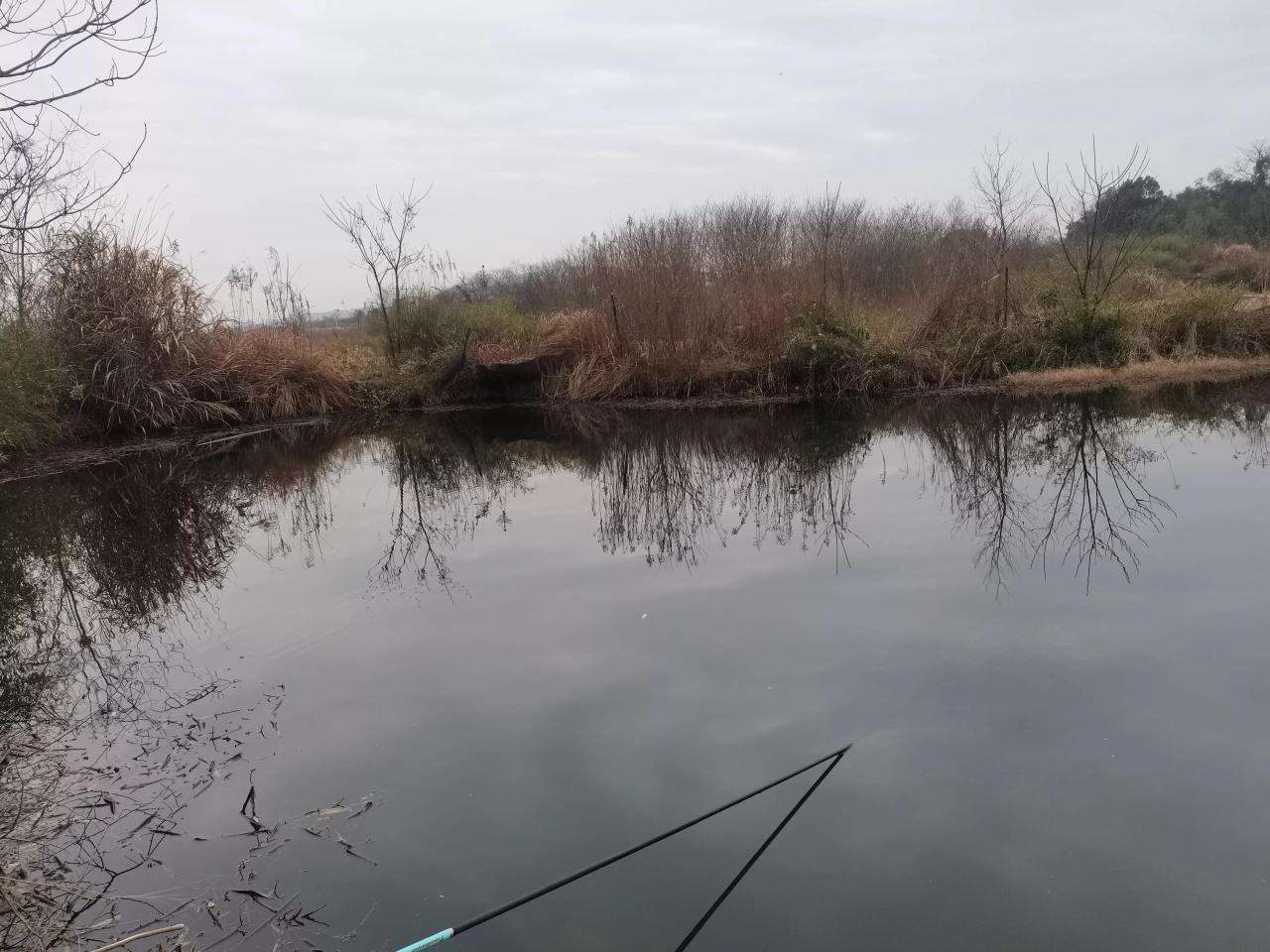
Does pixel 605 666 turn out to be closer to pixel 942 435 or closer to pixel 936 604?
pixel 936 604

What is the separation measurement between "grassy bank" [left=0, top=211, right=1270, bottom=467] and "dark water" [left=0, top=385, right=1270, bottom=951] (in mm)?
5882

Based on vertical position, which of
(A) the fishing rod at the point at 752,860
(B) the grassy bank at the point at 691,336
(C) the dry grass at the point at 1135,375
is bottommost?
(A) the fishing rod at the point at 752,860

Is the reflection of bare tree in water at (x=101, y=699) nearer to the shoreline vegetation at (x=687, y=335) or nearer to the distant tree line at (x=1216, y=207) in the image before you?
the shoreline vegetation at (x=687, y=335)

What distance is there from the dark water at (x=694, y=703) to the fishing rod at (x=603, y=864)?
0.26 ft

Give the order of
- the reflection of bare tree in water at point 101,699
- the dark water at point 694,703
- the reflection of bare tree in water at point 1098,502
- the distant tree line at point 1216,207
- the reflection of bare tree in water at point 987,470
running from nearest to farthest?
the dark water at point 694,703 < the reflection of bare tree in water at point 101,699 < the reflection of bare tree in water at point 1098,502 < the reflection of bare tree in water at point 987,470 < the distant tree line at point 1216,207

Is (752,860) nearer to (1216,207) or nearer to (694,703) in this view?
(694,703)

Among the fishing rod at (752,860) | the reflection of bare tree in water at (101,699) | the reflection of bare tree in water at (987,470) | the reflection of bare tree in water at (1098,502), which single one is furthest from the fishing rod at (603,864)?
the reflection of bare tree in water at (1098,502)

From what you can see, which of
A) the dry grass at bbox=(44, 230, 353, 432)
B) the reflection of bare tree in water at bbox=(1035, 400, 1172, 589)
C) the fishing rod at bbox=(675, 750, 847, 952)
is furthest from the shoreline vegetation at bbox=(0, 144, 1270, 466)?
the fishing rod at bbox=(675, 750, 847, 952)

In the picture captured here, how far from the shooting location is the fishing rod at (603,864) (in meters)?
2.23

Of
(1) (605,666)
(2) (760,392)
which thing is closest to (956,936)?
(1) (605,666)

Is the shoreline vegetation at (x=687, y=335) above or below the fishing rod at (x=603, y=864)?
above

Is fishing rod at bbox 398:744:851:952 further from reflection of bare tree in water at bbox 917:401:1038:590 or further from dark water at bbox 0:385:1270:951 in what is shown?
reflection of bare tree in water at bbox 917:401:1038:590

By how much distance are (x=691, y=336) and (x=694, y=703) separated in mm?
11411

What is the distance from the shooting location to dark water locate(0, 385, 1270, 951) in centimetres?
275
